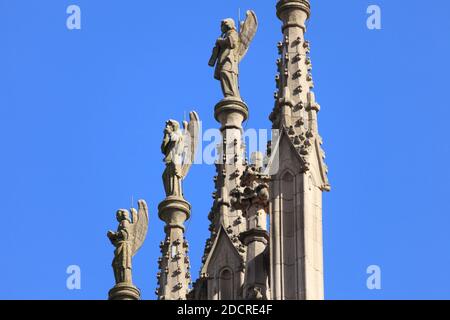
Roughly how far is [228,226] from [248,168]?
4.91m

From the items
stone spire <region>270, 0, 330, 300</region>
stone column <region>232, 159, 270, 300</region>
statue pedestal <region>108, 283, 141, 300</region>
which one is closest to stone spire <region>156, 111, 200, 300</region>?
statue pedestal <region>108, 283, 141, 300</region>

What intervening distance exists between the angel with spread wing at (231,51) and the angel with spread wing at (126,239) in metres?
5.06

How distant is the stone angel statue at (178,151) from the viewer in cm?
7750

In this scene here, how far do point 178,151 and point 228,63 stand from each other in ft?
15.0

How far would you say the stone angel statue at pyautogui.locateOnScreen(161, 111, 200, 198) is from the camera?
254 feet

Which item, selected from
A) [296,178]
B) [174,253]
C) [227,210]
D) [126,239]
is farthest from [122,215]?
[296,178]

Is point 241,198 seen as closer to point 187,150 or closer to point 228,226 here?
point 228,226

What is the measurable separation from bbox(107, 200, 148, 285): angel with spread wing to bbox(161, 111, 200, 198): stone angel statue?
1052mm

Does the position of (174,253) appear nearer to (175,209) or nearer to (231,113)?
(175,209)

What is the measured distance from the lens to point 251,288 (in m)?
65.1

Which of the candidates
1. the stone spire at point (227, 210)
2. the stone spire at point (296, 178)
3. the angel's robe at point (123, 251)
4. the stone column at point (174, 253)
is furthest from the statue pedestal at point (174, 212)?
the stone spire at point (296, 178)

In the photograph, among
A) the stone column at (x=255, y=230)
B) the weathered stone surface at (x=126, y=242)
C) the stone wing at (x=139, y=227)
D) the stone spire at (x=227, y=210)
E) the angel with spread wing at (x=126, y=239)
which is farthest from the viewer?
the stone wing at (x=139, y=227)

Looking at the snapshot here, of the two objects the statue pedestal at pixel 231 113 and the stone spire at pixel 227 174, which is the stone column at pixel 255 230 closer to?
the stone spire at pixel 227 174
